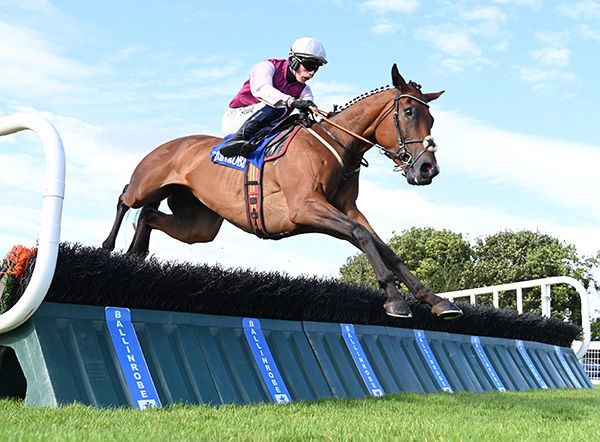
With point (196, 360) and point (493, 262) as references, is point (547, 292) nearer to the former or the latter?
point (196, 360)

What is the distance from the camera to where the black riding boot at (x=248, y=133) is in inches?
234

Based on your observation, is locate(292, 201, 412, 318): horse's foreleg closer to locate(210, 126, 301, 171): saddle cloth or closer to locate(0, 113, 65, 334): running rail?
locate(210, 126, 301, 171): saddle cloth

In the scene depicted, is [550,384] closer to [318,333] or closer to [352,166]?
[318,333]

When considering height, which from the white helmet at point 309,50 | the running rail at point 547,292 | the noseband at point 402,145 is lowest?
the running rail at point 547,292

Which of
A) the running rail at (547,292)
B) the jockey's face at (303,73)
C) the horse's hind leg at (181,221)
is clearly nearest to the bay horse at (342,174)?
the jockey's face at (303,73)

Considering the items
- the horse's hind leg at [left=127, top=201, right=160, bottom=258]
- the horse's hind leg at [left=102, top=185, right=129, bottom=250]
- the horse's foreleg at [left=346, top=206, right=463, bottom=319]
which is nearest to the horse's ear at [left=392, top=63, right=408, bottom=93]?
the horse's foreleg at [left=346, top=206, right=463, bottom=319]

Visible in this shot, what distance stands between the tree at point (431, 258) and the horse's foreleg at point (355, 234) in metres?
28.6

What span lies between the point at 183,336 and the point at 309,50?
224 cm

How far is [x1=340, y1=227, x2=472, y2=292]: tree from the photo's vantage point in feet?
113

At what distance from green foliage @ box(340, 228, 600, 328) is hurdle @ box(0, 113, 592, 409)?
2460 centimetres

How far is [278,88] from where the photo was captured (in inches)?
239

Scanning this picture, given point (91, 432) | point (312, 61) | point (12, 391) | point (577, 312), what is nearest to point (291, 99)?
point (312, 61)

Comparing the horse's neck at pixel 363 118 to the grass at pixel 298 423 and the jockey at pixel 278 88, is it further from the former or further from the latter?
the grass at pixel 298 423

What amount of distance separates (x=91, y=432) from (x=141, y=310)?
1.82 metres
